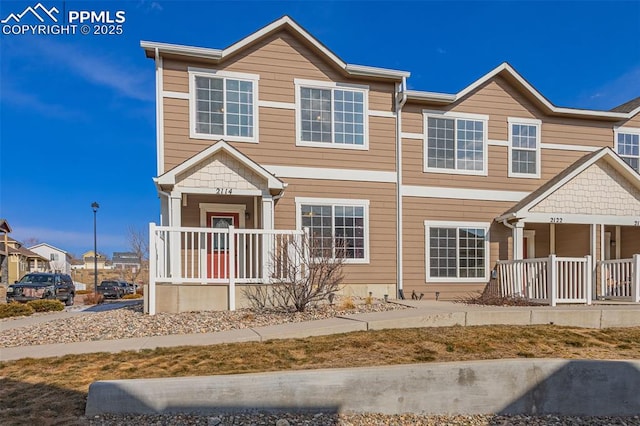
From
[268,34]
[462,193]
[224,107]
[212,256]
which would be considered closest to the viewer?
[212,256]

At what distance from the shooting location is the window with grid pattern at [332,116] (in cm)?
1185

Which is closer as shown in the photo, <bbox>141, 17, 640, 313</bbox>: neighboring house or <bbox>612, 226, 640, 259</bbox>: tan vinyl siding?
<bbox>141, 17, 640, 313</bbox>: neighboring house

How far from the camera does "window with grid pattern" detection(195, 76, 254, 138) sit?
11102 millimetres

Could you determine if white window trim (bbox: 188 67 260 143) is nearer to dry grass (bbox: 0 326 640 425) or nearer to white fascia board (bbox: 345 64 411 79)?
white fascia board (bbox: 345 64 411 79)

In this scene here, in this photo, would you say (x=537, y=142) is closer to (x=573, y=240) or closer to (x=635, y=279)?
(x=573, y=240)

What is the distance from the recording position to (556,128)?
13.4m

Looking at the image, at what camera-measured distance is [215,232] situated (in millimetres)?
8922

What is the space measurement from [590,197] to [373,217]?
6259mm

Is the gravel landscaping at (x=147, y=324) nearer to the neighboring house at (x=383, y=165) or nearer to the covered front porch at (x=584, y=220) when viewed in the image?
the neighboring house at (x=383, y=165)

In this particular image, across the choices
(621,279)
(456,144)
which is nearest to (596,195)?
(621,279)

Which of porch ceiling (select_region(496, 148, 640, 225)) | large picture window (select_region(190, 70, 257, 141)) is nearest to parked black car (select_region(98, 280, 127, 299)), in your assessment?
large picture window (select_region(190, 70, 257, 141))

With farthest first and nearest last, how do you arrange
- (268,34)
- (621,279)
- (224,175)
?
(268,34), (621,279), (224,175)

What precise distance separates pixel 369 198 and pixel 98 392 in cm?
892

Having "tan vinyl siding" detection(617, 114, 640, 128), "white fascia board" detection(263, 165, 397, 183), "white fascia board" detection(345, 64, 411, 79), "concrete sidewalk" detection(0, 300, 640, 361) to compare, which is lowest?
"concrete sidewalk" detection(0, 300, 640, 361)
